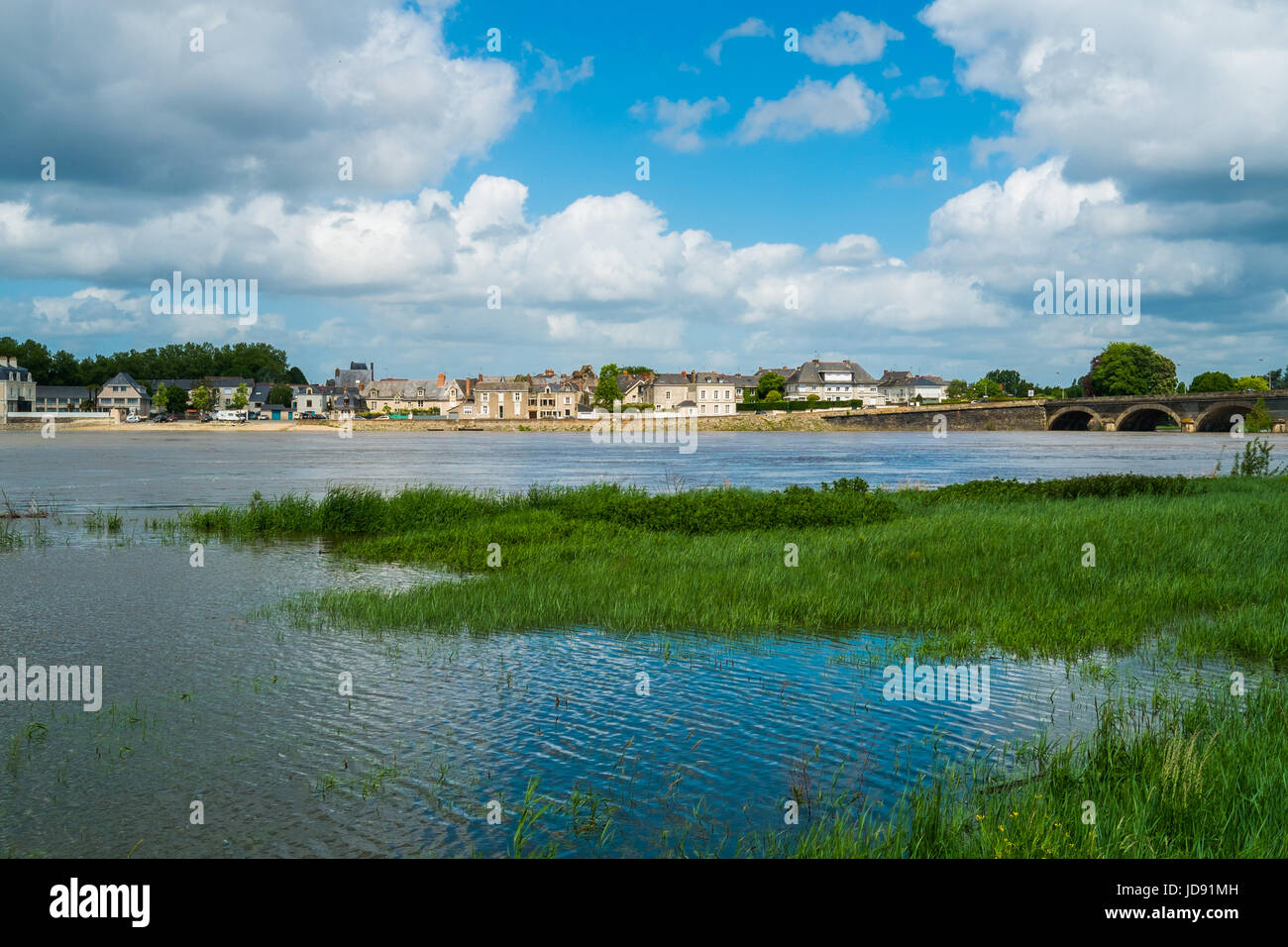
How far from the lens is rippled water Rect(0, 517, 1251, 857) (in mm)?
9086

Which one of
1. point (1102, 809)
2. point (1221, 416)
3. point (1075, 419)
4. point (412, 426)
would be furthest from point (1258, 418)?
point (412, 426)

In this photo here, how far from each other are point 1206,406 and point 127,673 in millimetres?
159335

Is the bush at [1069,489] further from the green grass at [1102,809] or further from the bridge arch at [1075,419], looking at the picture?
the bridge arch at [1075,419]

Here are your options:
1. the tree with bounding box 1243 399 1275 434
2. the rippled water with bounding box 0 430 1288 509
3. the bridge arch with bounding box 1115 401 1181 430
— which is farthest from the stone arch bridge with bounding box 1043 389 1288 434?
the rippled water with bounding box 0 430 1288 509

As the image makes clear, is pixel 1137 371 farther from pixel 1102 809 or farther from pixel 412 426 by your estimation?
pixel 1102 809

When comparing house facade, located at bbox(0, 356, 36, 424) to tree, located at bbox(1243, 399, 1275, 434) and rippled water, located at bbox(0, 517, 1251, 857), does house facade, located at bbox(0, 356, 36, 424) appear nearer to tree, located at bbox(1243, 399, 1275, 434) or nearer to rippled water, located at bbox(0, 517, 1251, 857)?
rippled water, located at bbox(0, 517, 1251, 857)

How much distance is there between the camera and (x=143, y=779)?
10.2 meters

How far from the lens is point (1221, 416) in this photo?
152625 mm

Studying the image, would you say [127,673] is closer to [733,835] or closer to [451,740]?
[451,740]

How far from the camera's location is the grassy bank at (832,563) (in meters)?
17.1
